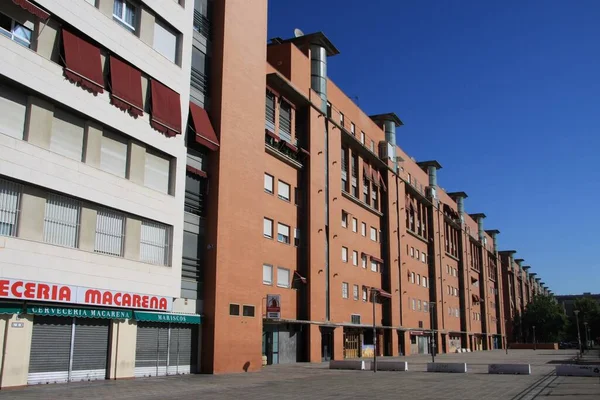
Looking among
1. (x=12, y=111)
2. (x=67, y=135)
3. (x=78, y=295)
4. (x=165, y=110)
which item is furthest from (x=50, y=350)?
(x=165, y=110)

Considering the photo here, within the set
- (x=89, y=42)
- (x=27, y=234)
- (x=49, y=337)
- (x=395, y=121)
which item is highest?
(x=395, y=121)

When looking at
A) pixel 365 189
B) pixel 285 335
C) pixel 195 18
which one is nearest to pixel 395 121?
pixel 365 189

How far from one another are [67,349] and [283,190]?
793 inches

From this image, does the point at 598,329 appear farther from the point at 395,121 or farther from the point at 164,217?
the point at 164,217

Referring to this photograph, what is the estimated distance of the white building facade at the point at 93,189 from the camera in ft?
62.5

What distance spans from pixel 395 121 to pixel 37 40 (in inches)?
1837

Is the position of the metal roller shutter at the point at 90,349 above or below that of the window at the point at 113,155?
below

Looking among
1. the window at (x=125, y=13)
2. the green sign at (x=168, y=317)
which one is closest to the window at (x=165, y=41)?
the window at (x=125, y=13)

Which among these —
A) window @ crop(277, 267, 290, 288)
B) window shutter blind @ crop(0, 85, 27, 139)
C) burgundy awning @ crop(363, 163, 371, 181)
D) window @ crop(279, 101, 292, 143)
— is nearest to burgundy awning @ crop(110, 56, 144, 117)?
window shutter blind @ crop(0, 85, 27, 139)

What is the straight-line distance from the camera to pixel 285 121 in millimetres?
39844

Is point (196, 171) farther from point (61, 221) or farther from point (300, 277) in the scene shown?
point (300, 277)

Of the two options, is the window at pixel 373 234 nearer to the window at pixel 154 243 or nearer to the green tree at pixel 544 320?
the window at pixel 154 243

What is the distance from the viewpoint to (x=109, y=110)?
2291cm

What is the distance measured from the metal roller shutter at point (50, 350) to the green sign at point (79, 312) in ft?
1.52
